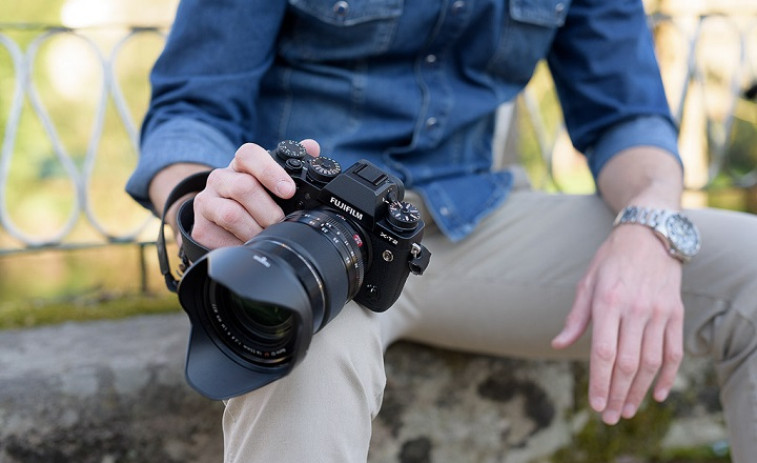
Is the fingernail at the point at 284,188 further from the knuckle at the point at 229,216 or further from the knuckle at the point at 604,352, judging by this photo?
the knuckle at the point at 604,352

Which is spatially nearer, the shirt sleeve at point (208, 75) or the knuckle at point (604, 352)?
the knuckle at point (604, 352)

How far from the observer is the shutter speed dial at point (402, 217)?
1.02 m

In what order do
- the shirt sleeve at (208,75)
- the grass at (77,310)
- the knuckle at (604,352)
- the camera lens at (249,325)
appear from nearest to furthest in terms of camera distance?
the camera lens at (249,325), the knuckle at (604,352), the shirt sleeve at (208,75), the grass at (77,310)

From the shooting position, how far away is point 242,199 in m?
1.02

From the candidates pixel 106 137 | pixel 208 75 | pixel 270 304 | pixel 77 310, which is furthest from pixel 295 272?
pixel 106 137

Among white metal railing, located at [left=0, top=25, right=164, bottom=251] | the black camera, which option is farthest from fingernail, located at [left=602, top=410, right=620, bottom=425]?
white metal railing, located at [left=0, top=25, right=164, bottom=251]

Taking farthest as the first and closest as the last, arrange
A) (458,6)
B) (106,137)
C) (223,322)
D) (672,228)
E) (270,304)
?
1. (106,137)
2. (458,6)
3. (672,228)
4. (223,322)
5. (270,304)

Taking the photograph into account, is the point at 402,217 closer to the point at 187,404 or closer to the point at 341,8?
the point at 341,8

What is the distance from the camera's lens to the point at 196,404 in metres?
1.55

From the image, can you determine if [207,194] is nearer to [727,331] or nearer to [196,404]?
[196,404]

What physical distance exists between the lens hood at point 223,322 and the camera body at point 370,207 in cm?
18

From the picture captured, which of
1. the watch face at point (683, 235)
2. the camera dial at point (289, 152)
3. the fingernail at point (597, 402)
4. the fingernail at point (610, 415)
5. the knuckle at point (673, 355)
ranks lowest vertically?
the fingernail at point (610, 415)

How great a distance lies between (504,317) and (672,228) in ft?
1.06

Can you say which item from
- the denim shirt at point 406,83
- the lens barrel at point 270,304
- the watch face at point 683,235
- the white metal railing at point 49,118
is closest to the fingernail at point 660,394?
the watch face at point 683,235
